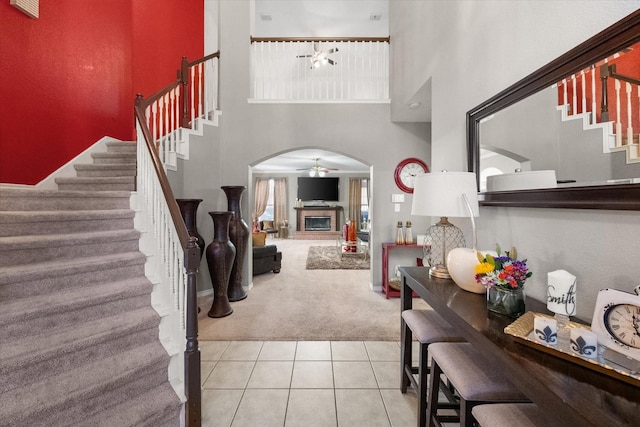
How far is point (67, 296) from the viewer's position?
5.51 ft

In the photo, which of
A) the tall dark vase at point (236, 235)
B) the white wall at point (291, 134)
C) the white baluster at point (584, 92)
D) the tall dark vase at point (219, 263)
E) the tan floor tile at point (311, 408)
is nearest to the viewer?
the white baluster at point (584, 92)

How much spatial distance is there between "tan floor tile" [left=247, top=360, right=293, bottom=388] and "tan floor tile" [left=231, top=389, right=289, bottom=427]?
0.07 m

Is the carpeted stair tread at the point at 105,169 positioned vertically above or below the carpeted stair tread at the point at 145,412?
above

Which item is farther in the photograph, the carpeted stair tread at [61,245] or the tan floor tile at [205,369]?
the tan floor tile at [205,369]

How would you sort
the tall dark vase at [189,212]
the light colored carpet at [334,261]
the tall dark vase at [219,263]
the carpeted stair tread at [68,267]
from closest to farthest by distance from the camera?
the carpeted stair tread at [68,267]
the tall dark vase at [189,212]
the tall dark vase at [219,263]
the light colored carpet at [334,261]

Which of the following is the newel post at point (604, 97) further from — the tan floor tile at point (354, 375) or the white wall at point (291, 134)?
the white wall at point (291, 134)

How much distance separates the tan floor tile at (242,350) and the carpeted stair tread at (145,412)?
78cm

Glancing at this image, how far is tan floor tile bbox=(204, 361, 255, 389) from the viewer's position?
2021mm

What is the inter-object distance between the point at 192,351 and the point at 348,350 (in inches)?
56.0

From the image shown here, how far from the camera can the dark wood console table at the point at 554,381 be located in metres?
0.64

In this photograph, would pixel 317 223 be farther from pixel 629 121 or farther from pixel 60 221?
pixel 629 121

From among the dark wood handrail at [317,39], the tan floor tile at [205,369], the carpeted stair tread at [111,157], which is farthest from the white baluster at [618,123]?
the carpeted stair tread at [111,157]

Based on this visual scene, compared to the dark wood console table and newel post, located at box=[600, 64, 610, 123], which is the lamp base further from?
newel post, located at box=[600, 64, 610, 123]

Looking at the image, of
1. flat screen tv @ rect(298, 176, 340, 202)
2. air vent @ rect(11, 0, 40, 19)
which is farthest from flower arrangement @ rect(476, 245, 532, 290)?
flat screen tv @ rect(298, 176, 340, 202)
